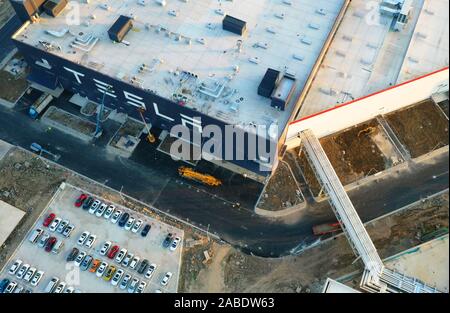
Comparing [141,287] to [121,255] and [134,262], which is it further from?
[121,255]

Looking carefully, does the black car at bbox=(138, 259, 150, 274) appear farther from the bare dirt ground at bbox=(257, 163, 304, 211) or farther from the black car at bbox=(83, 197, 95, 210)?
the bare dirt ground at bbox=(257, 163, 304, 211)

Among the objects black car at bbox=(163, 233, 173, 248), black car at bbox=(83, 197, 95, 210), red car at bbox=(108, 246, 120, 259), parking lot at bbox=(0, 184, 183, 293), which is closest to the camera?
parking lot at bbox=(0, 184, 183, 293)

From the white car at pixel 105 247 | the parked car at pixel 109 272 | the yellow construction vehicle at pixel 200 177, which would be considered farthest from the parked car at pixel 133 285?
the yellow construction vehicle at pixel 200 177

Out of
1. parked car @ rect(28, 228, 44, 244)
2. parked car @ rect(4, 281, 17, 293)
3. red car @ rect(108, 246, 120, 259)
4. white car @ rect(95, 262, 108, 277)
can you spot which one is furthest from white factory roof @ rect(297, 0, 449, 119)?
parked car @ rect(4, 281, 17, 293)

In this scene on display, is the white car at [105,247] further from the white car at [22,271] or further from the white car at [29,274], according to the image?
the white car at [22,271]

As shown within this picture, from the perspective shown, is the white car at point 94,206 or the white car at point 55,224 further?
the white car at point 94,206

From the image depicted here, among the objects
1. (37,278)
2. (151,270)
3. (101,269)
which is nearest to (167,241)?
(151,270)
